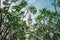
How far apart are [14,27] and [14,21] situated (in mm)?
67

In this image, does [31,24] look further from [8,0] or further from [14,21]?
[8,0]

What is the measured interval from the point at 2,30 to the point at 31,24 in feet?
1.11

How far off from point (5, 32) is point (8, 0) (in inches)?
14.2

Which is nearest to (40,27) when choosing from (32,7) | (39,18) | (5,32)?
(39,18)

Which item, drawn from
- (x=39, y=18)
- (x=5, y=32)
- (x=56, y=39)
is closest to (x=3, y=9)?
(x=5, y=32)

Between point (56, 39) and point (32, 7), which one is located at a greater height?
point (32, 7)

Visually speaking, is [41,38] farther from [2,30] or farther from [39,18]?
[2,30]

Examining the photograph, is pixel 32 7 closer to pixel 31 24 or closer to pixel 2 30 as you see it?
pixel 31 24

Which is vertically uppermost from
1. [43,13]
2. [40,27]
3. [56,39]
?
[43,13]

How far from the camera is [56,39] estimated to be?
7.23ft

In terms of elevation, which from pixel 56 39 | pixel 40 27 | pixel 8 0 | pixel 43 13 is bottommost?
pixel 56 39

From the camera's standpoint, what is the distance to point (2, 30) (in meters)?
2.15

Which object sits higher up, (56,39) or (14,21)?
(14,21)

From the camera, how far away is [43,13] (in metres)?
2.20
